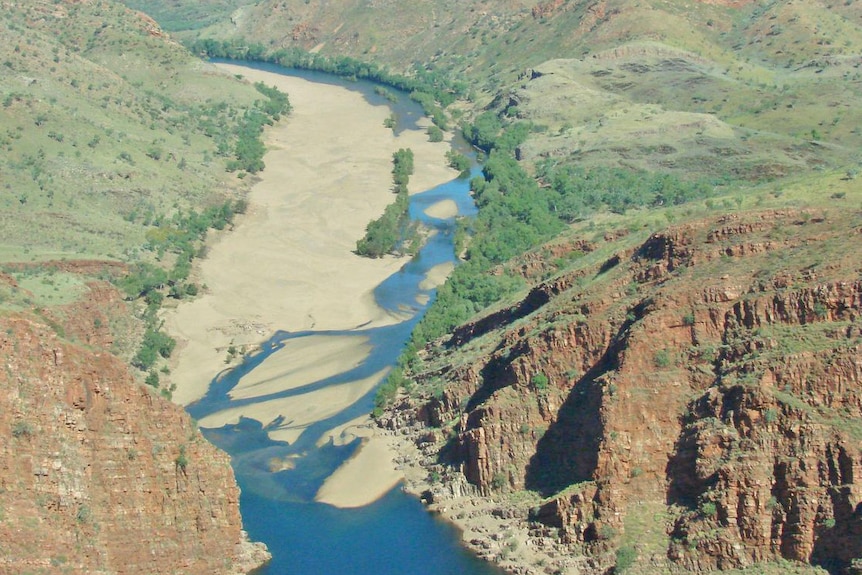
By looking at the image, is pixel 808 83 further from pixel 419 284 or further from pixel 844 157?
pixel 419 284

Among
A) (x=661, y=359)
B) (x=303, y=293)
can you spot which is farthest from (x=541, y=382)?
(x=303, y=293)

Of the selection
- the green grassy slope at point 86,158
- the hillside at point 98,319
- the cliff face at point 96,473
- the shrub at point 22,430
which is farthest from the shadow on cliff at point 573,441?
the green grassy slope at point 86,158

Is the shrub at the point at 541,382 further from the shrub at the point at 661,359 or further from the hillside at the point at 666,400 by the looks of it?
the shrub at the point at 661,359

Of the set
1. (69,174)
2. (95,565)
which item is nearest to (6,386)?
(95,565)

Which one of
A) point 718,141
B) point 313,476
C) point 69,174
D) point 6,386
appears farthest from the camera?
point 718,141

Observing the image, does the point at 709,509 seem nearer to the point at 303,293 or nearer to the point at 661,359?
the point at 661,359
